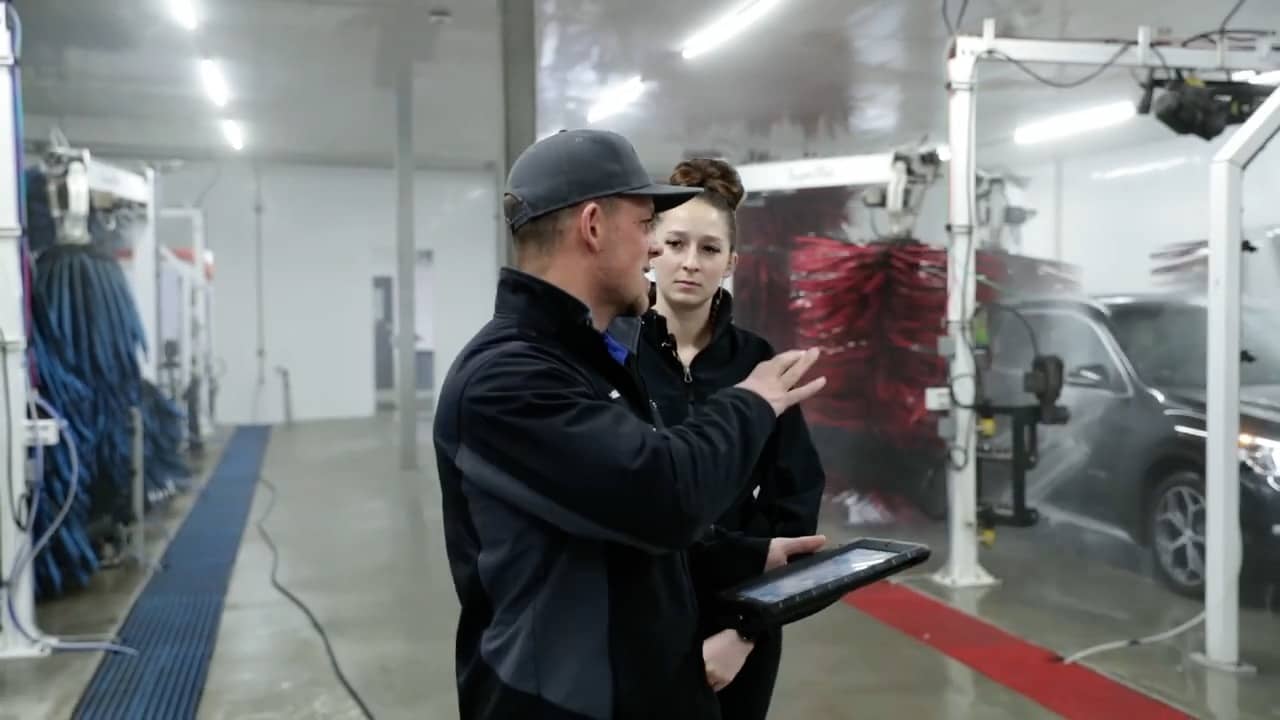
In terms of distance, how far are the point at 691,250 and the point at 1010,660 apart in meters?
2.68

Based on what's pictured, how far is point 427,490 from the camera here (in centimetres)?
751

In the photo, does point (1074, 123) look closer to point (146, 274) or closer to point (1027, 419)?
point (1027, 419)

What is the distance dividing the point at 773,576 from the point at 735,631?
0.13 metres

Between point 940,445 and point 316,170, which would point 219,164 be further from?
point 940,445

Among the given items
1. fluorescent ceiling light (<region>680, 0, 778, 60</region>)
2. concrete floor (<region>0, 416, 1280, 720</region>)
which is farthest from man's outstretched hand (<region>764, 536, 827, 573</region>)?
fluorescent ceiling light (<region>680, 0, 778, 60</region>)

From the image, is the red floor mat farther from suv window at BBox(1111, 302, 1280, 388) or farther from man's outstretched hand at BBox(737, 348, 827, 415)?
man's outstretched hand at BBox(737, 348, 827, 415)

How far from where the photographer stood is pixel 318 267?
12.8 m

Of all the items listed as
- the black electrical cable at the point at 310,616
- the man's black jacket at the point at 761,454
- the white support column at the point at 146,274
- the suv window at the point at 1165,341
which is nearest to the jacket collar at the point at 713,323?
the man's black jacket at the point at 761,454

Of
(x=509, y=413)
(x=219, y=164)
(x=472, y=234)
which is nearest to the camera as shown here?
(x=509, y=413)

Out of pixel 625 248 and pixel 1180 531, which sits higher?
pixel 625 248

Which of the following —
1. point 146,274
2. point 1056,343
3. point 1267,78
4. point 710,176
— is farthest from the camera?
point 146,274

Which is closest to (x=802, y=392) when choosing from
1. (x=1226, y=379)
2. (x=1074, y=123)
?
(x=1226, y=379)

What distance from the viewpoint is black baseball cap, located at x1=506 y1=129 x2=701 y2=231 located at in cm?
123

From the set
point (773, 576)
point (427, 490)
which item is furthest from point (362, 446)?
point (773, 576)
